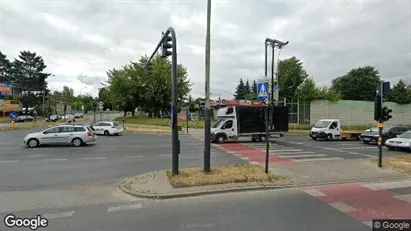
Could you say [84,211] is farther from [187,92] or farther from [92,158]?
[187,92]

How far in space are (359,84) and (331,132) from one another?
57.6 meters

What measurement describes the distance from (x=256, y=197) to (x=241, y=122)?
18649mm

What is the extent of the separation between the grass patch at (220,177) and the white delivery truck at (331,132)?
830 inches

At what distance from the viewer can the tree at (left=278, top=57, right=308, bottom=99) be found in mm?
56719

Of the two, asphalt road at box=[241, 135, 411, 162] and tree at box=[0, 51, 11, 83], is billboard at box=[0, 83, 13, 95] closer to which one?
tree at box=[0, 51, 11, 83]

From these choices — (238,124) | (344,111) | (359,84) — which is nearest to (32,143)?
(238,124)

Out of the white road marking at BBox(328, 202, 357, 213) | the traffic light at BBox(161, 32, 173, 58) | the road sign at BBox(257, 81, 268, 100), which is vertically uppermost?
the traffic light at BBox(161, 32, 173, 58)

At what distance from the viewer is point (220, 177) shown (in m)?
11.0

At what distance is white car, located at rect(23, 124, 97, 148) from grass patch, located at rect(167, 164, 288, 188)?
13.7 m

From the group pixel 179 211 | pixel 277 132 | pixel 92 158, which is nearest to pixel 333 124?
pixel 277 132

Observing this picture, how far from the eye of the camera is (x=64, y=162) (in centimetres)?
1584

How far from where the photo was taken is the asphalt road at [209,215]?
6.70m

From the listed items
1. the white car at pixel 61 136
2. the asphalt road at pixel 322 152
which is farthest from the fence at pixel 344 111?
the white car at pixel 61 136

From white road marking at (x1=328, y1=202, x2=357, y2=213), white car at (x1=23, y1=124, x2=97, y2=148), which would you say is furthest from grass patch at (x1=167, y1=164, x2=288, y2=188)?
white car at (x1=23, y1=124, x2=97, y2=148)
